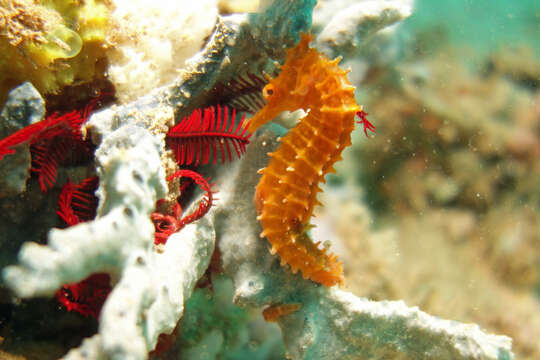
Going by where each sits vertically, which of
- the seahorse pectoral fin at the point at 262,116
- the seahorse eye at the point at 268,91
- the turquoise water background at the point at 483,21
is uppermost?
the seahorse eye at the point at 268,91

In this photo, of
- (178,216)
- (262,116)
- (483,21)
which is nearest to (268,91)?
(262,116)

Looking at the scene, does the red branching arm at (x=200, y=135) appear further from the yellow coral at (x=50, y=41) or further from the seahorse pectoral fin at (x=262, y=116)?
the yellow coral at (x=50, y=41)

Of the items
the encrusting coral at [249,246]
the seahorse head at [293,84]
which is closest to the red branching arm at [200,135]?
the encrusting coral at [249,246]

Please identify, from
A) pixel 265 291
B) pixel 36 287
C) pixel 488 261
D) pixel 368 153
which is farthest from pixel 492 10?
pixel 36 287

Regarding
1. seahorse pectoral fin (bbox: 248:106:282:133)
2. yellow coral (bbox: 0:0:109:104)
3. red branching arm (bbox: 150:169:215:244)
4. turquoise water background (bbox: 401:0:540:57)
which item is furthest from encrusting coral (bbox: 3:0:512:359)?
turquoise water background (bbox: 401:0:540:57)

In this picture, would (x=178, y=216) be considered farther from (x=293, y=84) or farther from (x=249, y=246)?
(x=293, y=84)

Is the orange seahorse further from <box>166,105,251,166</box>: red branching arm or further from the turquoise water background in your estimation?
the turquoise water background

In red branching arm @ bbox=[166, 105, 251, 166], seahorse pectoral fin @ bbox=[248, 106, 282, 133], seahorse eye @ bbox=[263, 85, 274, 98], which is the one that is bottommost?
red branching arm @ bbox=[166, 105, 251, 166]
